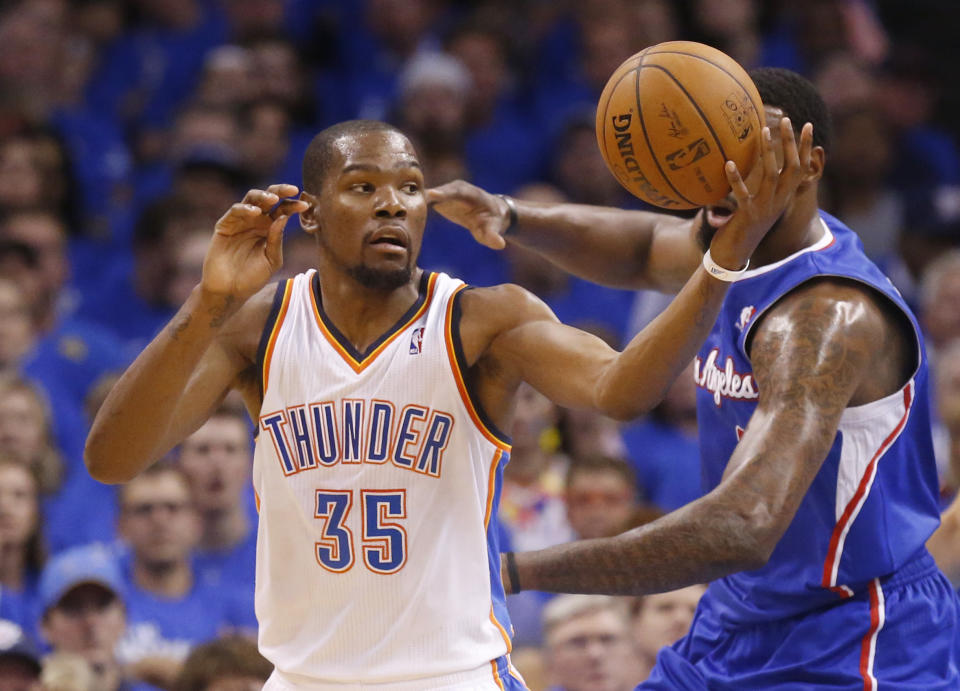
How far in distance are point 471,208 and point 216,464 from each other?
7.95ft

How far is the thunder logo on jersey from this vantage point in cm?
387

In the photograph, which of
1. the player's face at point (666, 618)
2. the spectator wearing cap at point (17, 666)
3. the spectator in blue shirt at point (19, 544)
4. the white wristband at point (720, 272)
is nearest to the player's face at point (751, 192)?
the white wristband at point (720, 272)

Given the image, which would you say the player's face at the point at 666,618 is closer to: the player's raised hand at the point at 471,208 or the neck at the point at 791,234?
the player's raised hand at the point at 471,208

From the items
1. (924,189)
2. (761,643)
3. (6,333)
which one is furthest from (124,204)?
(761,643)

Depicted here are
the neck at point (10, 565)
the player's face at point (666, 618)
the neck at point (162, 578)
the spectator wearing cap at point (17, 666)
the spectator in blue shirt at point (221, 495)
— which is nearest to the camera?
the spectator wearing cap at point (17, 666)

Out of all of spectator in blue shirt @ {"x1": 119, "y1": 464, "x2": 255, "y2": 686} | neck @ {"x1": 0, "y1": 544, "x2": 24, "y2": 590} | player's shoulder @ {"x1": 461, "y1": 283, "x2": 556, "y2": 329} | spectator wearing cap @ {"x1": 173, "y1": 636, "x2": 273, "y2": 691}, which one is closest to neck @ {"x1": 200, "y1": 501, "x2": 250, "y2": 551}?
spectator in blue shirt @ {"x1": 119, "y1": 464, "x2": 255, "y2": 686}

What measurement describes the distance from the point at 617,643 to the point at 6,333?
3.72m

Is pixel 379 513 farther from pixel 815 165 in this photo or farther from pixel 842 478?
pixel 815 165

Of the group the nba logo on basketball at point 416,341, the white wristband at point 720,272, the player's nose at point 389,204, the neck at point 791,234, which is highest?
the player's nose at point 389,204

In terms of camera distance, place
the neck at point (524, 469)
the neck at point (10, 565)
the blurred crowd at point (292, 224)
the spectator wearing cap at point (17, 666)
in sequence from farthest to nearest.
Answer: the neck at point (524, 469) → the neck at point (10, 565) → the blurred crowd at point (292, 224) → the spectator wearing cap at point (17, 666)

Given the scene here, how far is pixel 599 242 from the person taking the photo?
5.15m

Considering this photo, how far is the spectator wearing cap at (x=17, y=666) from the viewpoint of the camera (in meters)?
5.30

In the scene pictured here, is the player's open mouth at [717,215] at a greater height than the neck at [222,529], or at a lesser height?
greater

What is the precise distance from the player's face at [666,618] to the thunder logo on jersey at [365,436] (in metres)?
2.30
